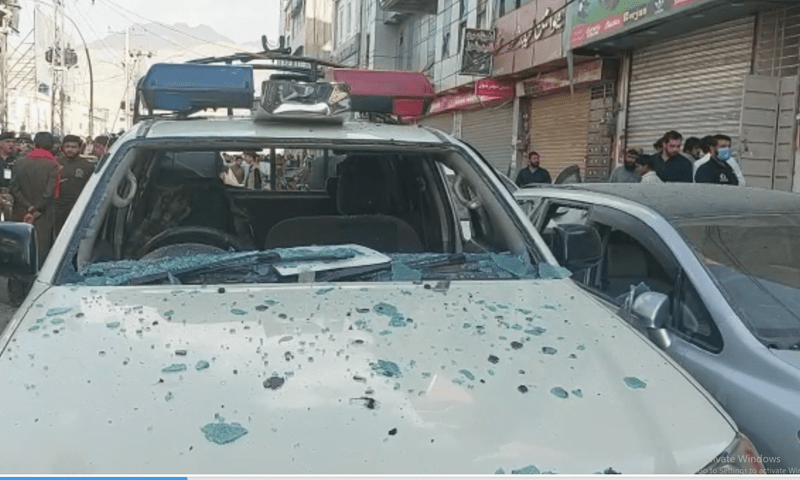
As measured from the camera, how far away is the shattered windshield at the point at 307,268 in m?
2.36

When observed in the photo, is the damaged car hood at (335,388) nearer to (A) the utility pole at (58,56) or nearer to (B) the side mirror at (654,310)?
(B) the side mirror at (654,310)

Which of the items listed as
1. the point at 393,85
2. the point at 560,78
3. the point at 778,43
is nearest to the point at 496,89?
the point at 560,78

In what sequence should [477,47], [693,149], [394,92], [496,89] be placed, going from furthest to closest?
[496,89]
[477,47]
[693,149]
[394,92]

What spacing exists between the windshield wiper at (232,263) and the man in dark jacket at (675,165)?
18.6 ft

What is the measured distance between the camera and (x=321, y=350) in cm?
184

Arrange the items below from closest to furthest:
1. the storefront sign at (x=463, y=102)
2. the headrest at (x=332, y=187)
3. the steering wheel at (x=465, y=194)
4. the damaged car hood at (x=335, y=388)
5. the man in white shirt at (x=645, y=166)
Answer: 1. the damaged car hood at (x=335, y=388)
2. the steering wheel at (x=465, y=194)
3. the headrest at (x=332, y=187)
4. the man in white shirt at (x=645, y=166)
5. the storefront sign at (x=463, y=102)

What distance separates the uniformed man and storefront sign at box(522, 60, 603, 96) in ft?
30.0

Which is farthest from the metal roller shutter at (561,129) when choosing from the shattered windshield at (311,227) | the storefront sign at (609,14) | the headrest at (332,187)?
the shattered windshield at (311,227)

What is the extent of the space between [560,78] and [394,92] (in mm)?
11665

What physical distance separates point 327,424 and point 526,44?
48.9ft

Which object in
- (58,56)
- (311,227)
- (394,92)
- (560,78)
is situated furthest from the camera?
(58,56)

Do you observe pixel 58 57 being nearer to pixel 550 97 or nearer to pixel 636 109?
pixel 550 97

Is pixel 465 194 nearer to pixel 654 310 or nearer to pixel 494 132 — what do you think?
pixel 654 310

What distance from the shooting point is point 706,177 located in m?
6.99
